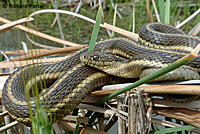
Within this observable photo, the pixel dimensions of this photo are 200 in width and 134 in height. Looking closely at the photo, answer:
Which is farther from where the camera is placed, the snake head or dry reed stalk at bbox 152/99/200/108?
the snake head

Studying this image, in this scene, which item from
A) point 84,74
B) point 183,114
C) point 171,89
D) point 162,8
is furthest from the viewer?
point 162,8

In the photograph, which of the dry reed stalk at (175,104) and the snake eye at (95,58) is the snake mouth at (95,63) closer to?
the snake eye at (95,58)

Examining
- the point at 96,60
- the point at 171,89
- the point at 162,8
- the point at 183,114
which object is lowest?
the point at 183,114

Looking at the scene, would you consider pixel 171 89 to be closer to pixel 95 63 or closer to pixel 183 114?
pixel 183 114

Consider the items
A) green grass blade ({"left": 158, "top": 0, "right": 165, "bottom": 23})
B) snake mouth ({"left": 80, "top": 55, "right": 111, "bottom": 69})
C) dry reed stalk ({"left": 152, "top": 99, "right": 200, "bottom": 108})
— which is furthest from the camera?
green grass blade ({"left": 158, "top": 0, "right": 165, "bottom": 23})

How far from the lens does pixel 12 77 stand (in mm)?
2100

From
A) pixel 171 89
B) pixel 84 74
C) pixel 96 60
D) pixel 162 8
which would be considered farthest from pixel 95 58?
pixel 162 8

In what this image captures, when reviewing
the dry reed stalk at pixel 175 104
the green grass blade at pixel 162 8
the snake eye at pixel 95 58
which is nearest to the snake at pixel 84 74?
the snake eye at pixel 95 58

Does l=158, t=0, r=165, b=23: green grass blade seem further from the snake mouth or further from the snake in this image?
the snake mouth

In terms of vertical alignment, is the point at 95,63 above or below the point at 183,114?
above

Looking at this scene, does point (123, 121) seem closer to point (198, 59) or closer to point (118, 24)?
point (198, 59)

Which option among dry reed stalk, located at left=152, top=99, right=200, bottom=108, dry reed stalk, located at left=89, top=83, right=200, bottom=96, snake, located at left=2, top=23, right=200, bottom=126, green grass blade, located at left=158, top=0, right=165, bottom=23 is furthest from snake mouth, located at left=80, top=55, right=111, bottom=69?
green grass blade, located at left=158, top=0, right=165, bottom=23

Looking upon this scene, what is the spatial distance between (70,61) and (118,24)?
3315 millimetres

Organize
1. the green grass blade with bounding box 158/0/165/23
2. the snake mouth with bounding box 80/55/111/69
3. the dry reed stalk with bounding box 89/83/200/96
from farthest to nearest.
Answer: the green grass blade with bounding box 158/0/165/23 < the snake mouth with bounding box 80/55/111/69 < the dry reed stalk with bounding box 89/83/200/96
